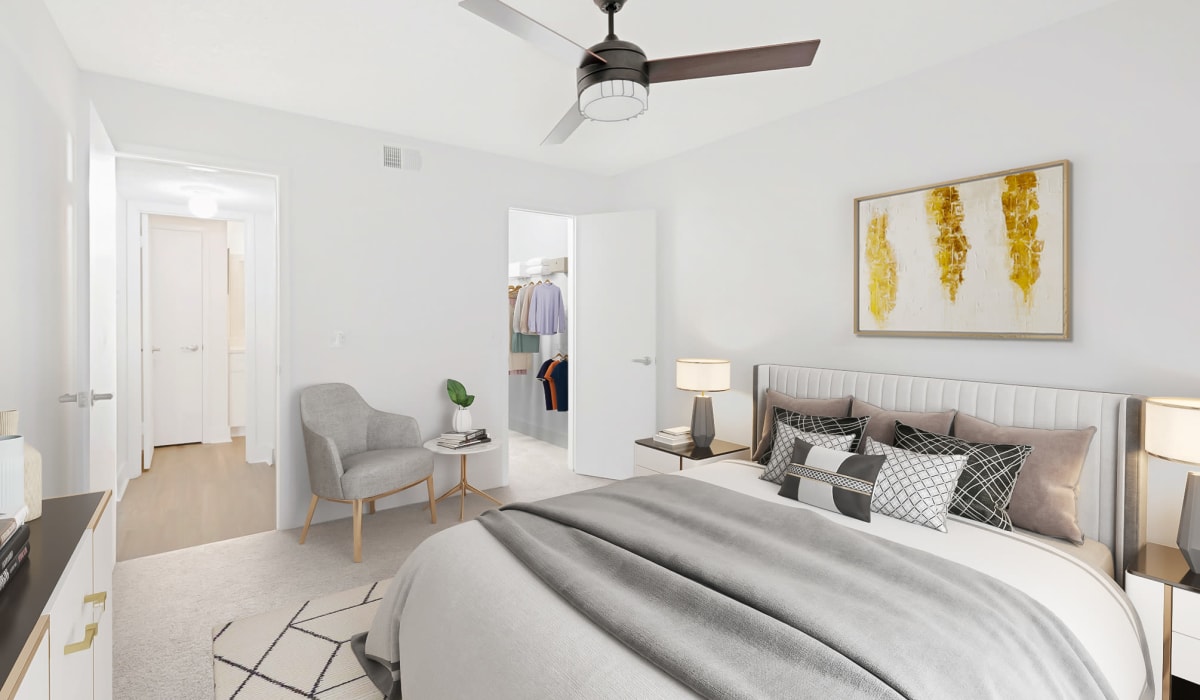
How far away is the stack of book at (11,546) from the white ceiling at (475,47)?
2148 mm

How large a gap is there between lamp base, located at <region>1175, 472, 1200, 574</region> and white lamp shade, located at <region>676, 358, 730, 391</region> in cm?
209

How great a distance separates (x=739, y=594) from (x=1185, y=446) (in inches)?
64.9

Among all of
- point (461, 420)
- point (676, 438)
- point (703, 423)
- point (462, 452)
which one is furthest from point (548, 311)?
point (703, 423)

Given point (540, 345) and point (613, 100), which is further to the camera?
point (540, 345)

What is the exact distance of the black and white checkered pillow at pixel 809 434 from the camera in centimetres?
258

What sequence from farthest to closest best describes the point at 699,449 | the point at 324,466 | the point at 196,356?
the point at 196,356, the point at 699,449, the point at 324,466

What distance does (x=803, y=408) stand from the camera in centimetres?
310

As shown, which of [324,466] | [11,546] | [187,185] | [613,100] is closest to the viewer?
[11,546]

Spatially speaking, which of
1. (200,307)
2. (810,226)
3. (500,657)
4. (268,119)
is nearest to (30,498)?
(500,657)

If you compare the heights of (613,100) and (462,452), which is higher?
(613,100)

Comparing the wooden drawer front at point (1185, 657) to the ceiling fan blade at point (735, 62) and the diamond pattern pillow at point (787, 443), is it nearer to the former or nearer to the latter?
the diamond pattern pillow at point (787, 443)

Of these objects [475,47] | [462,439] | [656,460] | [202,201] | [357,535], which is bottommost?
[357,535]

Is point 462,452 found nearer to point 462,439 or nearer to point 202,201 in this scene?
point 462,439

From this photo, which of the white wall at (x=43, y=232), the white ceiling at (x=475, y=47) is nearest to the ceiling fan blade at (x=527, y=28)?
the white ceiling at (x=475, y=47)
